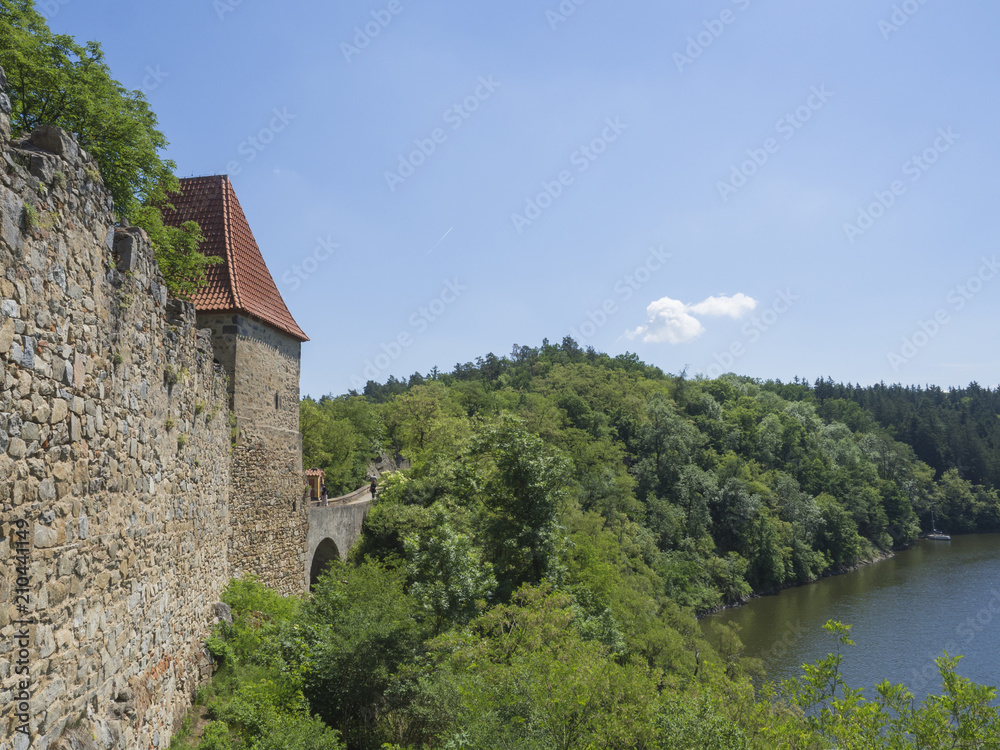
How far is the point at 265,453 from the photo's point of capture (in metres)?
14.3

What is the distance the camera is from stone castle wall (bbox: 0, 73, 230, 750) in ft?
14.2

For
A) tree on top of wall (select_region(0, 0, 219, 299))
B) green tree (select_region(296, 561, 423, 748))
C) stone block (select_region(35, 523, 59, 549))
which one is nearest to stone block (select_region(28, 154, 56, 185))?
stone block (select_region(35, 523, 59, 549))

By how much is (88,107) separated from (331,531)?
53.5 feet

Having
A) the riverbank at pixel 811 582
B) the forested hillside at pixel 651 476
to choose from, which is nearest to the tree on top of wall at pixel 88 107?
the forested hillside at pixel 651 476

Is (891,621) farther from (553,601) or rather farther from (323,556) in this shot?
(323,556)

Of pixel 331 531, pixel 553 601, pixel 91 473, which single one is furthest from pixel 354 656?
pixel 331 531

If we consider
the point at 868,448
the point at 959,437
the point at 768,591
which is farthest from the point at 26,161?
the point at 959,437

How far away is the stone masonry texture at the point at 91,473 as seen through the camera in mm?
4352

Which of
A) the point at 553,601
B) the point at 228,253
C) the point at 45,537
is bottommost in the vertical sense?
the point at 553,601

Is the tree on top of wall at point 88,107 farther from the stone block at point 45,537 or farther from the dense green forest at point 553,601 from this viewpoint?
the dense green forest at point 553,601

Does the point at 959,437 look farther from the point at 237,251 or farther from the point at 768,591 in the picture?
the point at 237,251

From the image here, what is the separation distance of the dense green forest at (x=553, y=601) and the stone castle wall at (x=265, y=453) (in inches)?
45.4

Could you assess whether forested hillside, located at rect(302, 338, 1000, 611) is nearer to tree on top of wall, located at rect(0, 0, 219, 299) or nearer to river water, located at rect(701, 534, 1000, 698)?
river water, located at rect(701, 534, 1000, 698)

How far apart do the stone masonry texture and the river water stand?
23.8 meters
